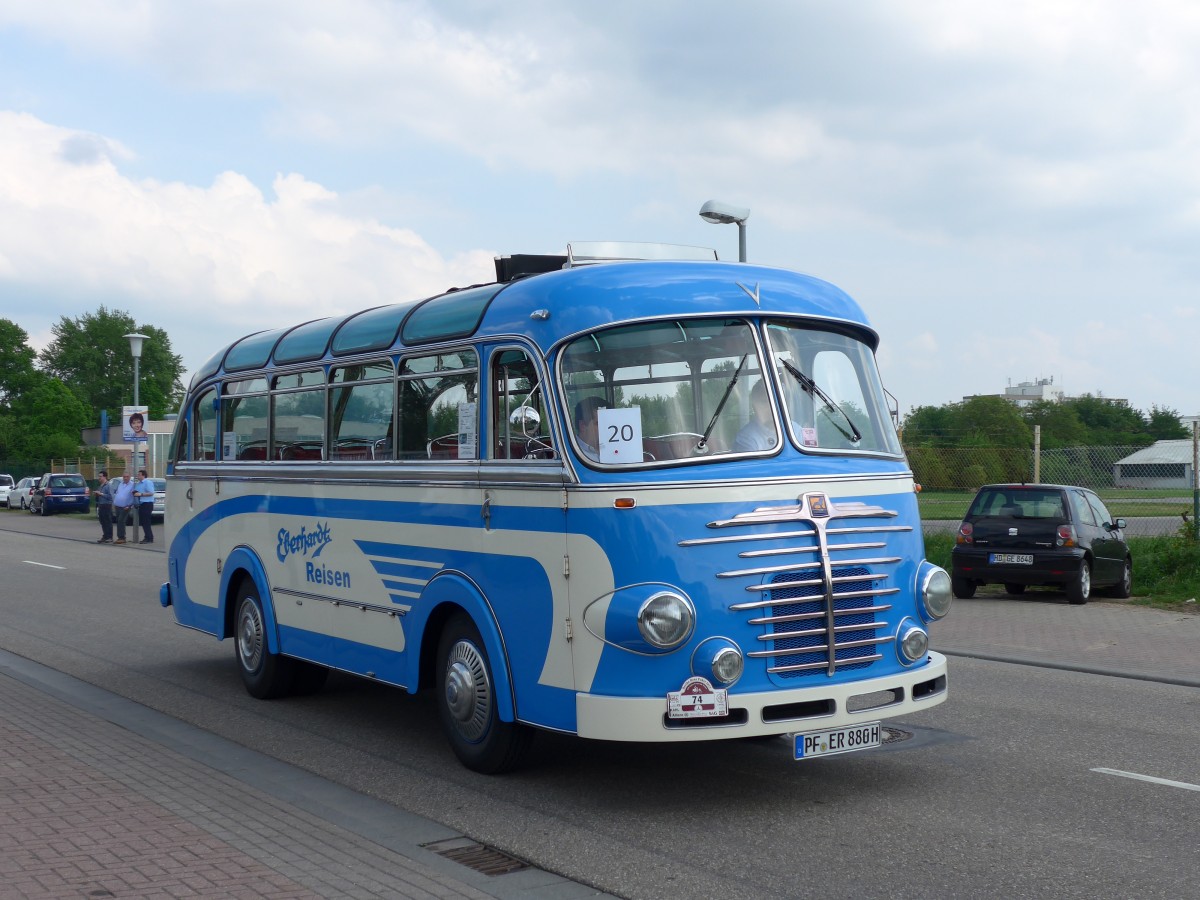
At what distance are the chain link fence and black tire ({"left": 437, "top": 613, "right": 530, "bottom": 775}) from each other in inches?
509

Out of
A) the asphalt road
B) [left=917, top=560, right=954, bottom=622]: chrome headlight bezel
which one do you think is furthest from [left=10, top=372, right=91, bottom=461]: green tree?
[left=917, top=560, right=954, bottom=622]: chrome headlight bezel

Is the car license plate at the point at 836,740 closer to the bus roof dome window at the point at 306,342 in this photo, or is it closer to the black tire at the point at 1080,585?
the bus roof dome window at the point at 306,342

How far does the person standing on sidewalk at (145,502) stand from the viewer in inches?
1319

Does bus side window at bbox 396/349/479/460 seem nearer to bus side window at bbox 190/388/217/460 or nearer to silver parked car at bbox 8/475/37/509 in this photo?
bus side window at bbox 190/388/217/460

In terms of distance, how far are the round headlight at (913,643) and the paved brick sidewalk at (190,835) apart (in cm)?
236

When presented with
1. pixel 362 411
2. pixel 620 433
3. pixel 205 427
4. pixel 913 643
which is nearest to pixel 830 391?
pixel 620 433

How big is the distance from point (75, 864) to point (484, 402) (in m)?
3.17

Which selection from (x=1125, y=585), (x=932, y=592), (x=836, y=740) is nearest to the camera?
(x=836, y=740)

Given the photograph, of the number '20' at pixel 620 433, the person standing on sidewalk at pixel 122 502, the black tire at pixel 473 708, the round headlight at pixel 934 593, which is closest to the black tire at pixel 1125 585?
the round headlight at pixel 934 593

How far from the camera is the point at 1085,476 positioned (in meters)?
21.3

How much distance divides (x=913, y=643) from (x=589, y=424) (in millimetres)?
2080

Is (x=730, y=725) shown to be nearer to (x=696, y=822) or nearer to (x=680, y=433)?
(x=696, y=822)

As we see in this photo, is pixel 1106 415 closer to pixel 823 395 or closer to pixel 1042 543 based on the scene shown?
pixel 1042 543

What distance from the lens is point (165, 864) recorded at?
5836mm
